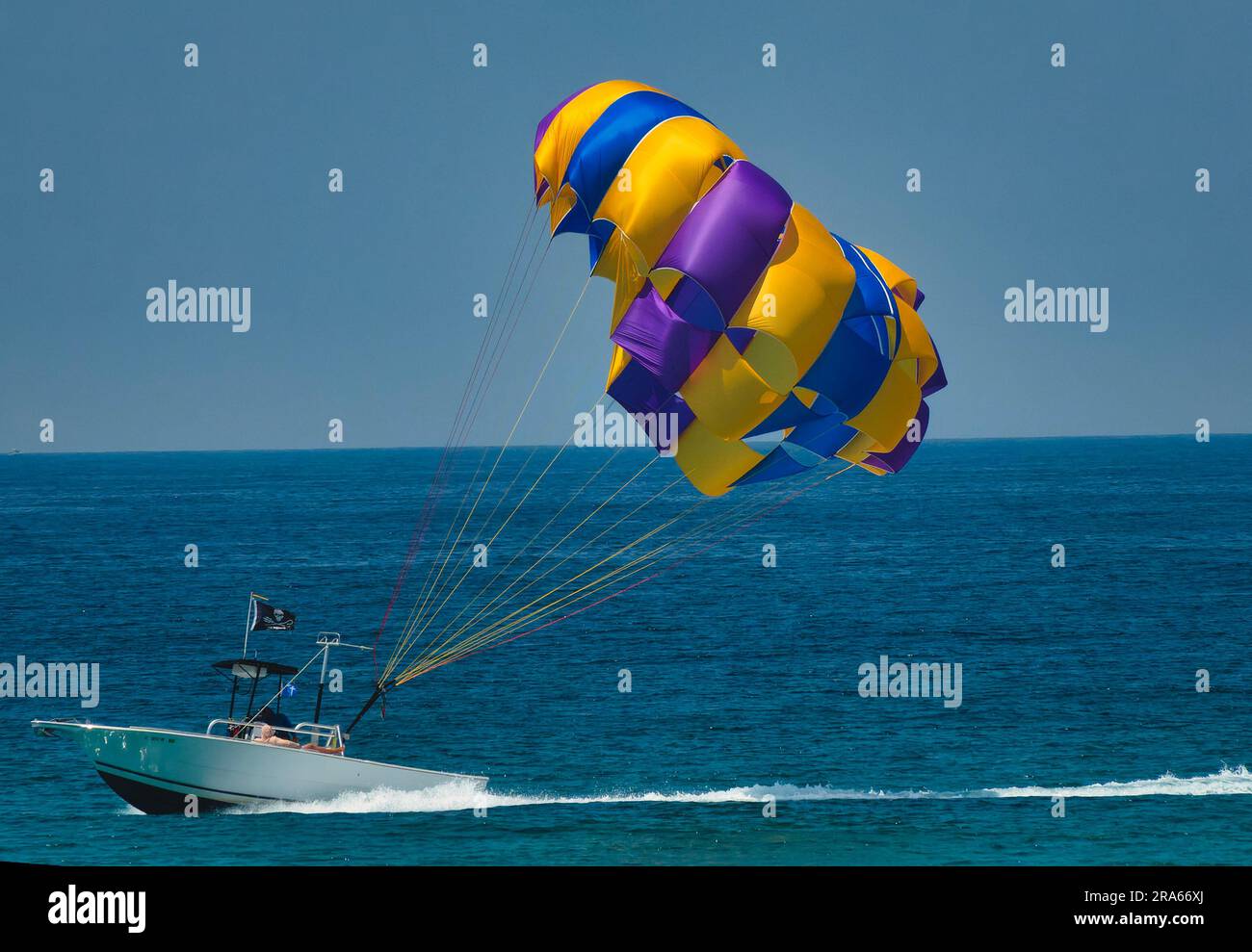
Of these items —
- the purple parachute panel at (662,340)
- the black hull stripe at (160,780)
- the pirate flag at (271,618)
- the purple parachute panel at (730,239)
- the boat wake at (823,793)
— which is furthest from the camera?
the boat wake at (823,793)

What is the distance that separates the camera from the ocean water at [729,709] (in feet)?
104

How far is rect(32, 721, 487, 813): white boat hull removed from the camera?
30422 millimetres

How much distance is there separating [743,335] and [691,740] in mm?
20316

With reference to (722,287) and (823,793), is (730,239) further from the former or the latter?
(823,793)

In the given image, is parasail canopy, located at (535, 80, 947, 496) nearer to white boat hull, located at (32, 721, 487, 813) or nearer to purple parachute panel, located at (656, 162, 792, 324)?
purple parachute panel, located at (656, 162, 792, 324)

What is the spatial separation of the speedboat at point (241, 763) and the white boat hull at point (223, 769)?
19mm

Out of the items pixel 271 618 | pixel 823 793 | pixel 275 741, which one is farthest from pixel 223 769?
pixel 823 793

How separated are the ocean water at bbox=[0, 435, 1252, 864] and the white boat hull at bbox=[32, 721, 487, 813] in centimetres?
53

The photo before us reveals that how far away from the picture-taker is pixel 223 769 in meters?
30.8

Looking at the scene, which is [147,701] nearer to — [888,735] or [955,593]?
[888,735]

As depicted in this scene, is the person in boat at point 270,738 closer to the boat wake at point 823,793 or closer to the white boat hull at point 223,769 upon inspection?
the white boat hull at point 223,769

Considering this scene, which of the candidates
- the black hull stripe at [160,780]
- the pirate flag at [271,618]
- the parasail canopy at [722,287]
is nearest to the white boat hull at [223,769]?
the black hull stripe at [160,780]

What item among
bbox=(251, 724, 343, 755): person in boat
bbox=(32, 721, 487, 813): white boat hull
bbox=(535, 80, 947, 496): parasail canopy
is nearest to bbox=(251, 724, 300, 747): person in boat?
bbox=(251, 724, 343, 755): person in boat

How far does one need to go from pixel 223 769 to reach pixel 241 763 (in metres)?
0.47
